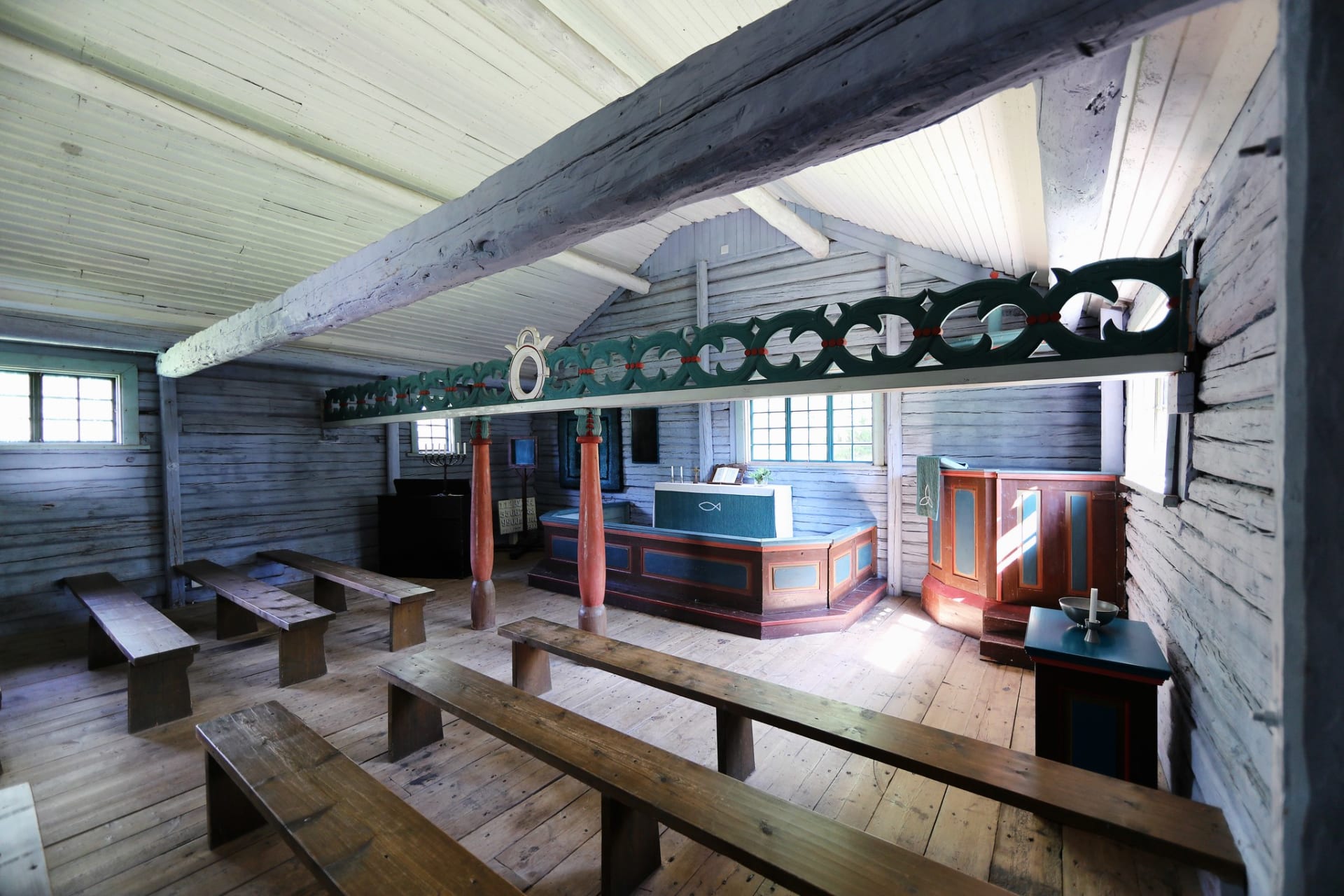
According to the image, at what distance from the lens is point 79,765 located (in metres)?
3.05

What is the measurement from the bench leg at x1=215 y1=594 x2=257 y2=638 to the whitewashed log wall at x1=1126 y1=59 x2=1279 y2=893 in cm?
667

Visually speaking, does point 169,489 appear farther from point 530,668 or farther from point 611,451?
point 611,451

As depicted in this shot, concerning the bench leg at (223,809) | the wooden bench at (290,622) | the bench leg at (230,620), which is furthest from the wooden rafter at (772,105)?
the bench leg at (230,620)

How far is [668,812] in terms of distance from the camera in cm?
179

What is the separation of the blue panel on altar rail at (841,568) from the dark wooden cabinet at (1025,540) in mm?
891

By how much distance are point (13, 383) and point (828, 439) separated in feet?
27.5

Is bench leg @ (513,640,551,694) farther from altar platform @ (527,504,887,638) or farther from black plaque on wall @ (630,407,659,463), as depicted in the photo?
black plaque on wall @ (630,407,659,463)

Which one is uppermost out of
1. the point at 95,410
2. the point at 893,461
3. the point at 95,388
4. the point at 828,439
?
the point at 95,388

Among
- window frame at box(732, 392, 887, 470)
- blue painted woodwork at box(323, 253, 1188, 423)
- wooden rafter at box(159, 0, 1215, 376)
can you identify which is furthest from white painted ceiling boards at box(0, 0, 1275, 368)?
window frame at box(732, 392, 887, 470)

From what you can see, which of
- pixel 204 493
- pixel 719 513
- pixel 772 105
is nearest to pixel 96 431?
pixel 204 493

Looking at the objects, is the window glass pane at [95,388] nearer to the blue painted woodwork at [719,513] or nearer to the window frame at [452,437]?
the window frame at [452,437]

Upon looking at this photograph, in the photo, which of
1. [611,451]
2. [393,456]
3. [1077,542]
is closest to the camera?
[1077,542]

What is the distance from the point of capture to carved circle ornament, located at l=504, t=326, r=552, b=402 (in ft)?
14.9

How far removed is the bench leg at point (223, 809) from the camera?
2.41 meters
